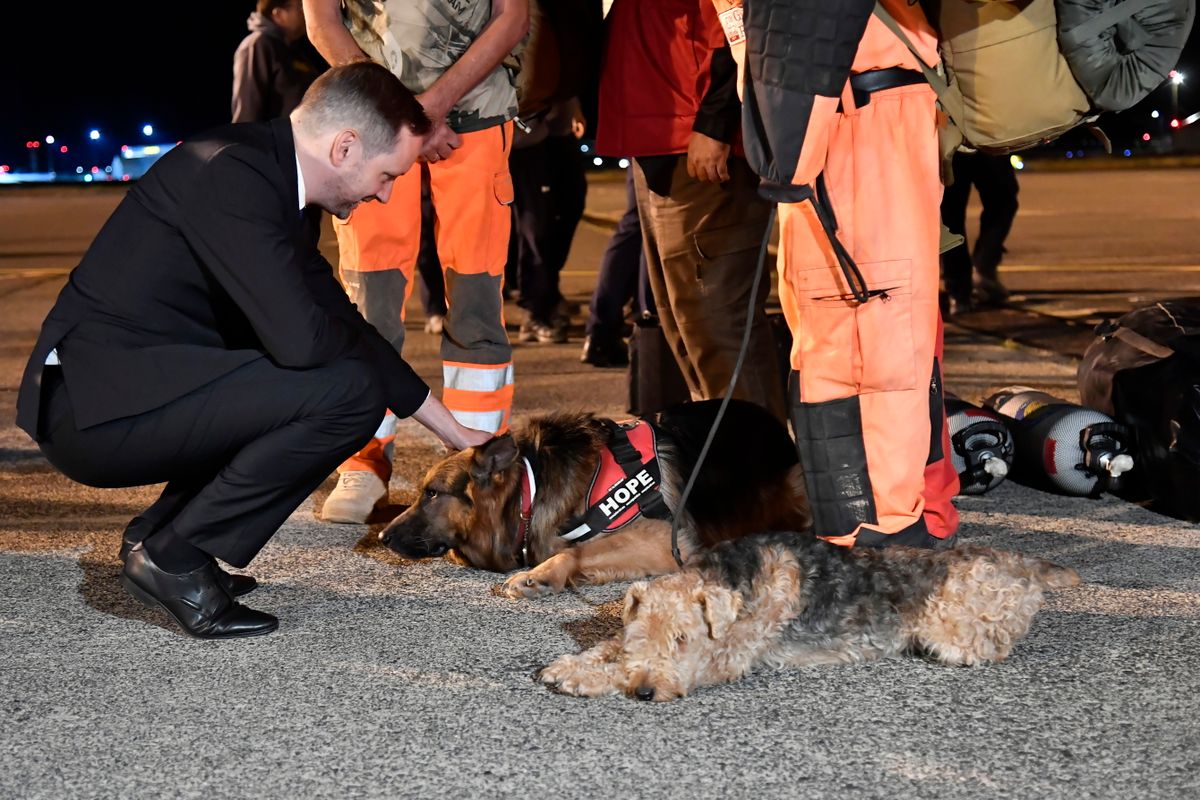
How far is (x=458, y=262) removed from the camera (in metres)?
4.40

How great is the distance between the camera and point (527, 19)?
4.40 m

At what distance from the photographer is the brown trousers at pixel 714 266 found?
4578mm

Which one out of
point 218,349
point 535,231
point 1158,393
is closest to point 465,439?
point 218,349

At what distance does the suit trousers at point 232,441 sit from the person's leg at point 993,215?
604cm

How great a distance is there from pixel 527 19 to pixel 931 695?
261 centimetres

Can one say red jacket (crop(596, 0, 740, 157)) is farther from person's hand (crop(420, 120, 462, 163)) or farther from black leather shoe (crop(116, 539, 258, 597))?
black leather shoe (crop(116, 539, 258, 597))

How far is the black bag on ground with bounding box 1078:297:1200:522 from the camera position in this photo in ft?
13.6

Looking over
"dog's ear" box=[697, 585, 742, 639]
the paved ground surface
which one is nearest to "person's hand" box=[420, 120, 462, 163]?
the paved ground surface

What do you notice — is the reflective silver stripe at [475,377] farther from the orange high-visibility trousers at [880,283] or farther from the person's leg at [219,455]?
the orange high-visibility trousers at [880,283]

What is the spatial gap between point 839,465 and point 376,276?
6.09ft

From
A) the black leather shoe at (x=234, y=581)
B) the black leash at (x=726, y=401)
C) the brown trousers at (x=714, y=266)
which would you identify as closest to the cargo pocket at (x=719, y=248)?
the brown trousers at (x=714, y=266)

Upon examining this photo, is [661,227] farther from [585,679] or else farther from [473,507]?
[585,679]

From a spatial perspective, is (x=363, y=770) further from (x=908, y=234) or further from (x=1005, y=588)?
(x=908, y=234)

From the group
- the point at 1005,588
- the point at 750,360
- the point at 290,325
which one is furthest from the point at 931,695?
the point at 750,360
